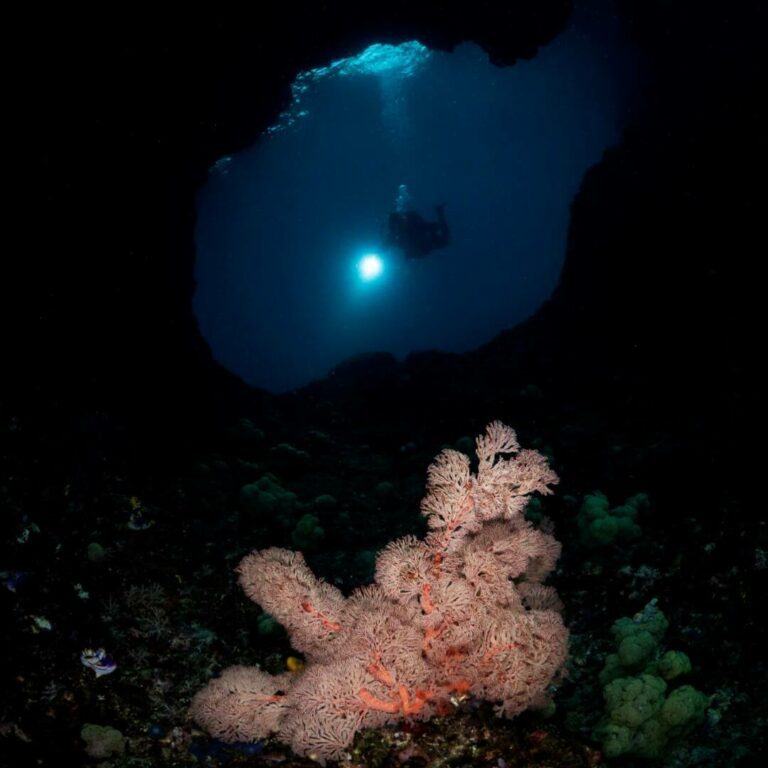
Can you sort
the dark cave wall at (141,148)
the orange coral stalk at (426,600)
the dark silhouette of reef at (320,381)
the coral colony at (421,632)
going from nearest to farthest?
1. the coral colony at (421,632)
2. the orange coral stalk at (426,600)
3. the dark silhouette of reef at (320,381)
4. the dark cave wall at (141,148)

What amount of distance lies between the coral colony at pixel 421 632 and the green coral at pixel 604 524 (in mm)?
3113

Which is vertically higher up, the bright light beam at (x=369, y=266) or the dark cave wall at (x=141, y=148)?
the bright light beam at (x=369, y=266)

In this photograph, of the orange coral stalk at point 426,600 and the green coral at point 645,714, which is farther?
the green coral at point 645,714

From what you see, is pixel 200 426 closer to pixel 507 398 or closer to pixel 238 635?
pixel 238 635

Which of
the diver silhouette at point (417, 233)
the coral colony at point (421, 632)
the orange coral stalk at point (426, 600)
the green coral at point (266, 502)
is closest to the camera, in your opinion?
the coral colony at point (421, 632)

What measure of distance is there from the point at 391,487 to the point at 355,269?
4457 inches

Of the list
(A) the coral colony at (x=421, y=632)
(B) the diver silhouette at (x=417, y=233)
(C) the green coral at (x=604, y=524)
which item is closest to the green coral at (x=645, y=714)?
(A) the coral colony at (x=421, y=632)

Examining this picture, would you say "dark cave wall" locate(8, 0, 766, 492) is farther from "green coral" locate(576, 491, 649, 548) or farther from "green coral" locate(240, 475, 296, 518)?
"green coral" locate(240, 475, 296, 518)

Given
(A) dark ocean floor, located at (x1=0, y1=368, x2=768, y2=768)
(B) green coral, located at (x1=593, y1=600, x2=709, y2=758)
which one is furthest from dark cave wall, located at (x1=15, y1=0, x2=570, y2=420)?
(B) green coral, located at (x1=593, y1=600, x2=709, y2=758)

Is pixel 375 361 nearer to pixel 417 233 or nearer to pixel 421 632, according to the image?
pixel 417 233

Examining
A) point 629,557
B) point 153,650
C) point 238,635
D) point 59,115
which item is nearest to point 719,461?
point 629,557

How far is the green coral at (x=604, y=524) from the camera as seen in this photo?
5.78 meters

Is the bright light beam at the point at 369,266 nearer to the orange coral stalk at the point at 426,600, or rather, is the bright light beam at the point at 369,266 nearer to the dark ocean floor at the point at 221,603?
the dark ocean floor at the point at 221,603

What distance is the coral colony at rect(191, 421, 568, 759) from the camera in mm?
2701
